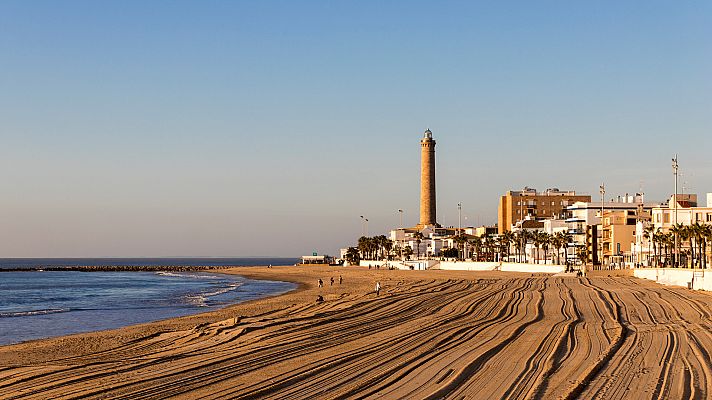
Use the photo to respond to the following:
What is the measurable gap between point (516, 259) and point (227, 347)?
327 feet

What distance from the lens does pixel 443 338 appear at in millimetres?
23594

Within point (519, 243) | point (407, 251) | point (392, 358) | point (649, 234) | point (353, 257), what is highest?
point (649, 234)

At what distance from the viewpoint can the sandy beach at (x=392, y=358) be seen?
1575 cm

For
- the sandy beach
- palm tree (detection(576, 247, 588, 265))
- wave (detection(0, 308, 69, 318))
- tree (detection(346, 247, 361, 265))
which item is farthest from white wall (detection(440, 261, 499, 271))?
the sandy beach

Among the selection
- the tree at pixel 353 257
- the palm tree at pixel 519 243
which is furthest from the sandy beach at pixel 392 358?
the tree at pixel 353 257

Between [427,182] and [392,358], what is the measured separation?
5489 inches

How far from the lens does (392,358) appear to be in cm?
1972

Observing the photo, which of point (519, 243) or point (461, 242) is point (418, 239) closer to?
point (461, 242)

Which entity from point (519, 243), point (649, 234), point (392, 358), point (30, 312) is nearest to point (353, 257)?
point (519, 243)

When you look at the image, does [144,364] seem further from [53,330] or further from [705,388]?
[53,330]

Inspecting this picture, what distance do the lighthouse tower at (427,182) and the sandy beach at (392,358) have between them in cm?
12528

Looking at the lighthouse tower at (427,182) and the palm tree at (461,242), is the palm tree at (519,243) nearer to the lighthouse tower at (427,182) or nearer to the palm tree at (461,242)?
the palm tree at (461,242)

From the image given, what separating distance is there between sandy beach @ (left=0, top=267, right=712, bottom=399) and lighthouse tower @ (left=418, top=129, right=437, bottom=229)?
125280mm

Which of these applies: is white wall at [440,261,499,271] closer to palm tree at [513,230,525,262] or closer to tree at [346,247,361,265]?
palm tree at [513,230,525,262]
